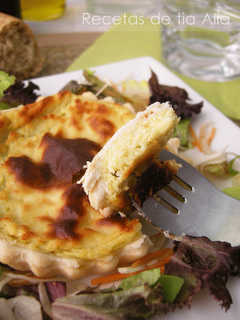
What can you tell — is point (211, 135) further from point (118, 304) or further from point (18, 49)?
point (18, 49)

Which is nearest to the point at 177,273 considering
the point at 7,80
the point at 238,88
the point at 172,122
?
the point at 172,122

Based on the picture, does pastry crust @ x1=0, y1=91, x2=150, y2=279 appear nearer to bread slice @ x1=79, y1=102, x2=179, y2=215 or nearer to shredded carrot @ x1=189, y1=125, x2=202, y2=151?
bread slice @ x1=79, y1=102, x2=179, y2=215

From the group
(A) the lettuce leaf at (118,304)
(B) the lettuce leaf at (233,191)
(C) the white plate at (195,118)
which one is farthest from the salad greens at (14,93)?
(A) the lettuce leaf at (118,304)

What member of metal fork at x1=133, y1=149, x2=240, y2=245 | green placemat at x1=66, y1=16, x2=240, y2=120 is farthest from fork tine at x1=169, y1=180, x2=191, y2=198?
green placemat at x1=66, y1=16, x2=240, y2=120

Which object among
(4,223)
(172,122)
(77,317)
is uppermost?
(172,122)

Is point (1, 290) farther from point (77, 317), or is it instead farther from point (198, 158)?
point (198, 158)

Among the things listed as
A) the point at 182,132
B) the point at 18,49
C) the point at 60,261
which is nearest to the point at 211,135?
the point at 182,132

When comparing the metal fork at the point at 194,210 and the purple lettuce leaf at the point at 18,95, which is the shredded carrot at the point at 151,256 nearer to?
the metal fork at the point at 194,210
